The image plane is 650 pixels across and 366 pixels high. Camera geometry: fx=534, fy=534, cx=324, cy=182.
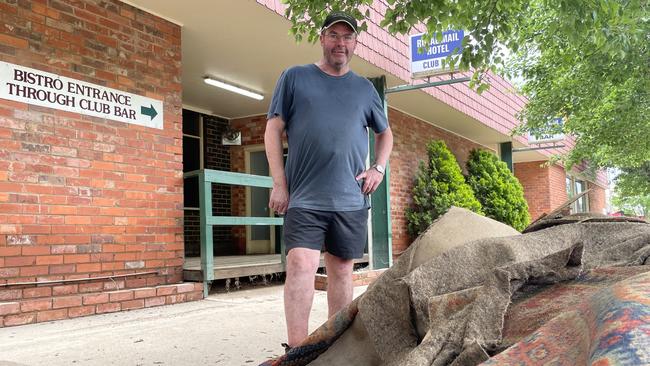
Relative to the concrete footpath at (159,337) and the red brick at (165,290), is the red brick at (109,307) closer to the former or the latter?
the concrete footpath at (159,337)

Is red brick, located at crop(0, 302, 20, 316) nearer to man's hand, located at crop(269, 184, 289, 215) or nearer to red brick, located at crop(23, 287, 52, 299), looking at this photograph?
red brick, located at crop(23, 287, 52, 299)

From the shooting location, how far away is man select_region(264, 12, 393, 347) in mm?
2660

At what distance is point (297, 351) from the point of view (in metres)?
1.94

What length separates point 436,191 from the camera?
10.7 meters

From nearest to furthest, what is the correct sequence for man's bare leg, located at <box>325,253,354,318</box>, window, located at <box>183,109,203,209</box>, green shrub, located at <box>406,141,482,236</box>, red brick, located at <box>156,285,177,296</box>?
man's bare leg, located at <box>325,253,354,318</box>, red brick, located at <box>156,285,177,296</box>, window, located at <box>183,109,203,209</box>, green shrub, located at <box>406,141,482,236</box>

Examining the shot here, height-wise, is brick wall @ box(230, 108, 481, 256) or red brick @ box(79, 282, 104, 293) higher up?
brick wall @ box(230, 108, 481, 256)

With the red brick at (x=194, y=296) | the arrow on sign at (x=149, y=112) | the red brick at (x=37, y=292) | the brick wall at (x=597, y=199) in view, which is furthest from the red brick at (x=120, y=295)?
the brick wall at (x=597, y=199)

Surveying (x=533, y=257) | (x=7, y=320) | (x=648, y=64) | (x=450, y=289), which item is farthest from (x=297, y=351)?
(x=648, y=64)

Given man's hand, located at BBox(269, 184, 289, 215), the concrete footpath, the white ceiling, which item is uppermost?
the white ceiling

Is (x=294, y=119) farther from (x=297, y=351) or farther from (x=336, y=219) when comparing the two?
(x=297, y=351)

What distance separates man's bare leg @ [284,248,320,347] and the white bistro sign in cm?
325

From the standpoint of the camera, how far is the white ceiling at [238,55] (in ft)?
18.9

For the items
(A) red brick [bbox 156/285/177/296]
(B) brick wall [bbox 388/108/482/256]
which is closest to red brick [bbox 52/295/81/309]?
(A) red brick [bbox 156/285/177/296]

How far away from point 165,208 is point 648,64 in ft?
17.4
